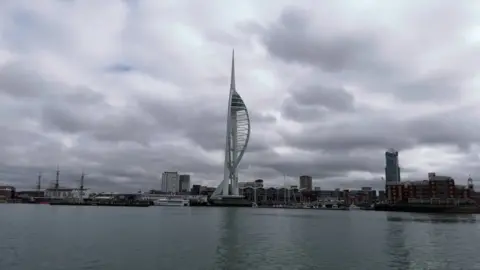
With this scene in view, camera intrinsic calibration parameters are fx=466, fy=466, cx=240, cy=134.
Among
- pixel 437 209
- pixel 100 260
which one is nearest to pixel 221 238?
pixel 100 260

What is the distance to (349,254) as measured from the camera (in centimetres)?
3653

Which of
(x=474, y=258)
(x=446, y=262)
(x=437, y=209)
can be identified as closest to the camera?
(x=446, y=262)

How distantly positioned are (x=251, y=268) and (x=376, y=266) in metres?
8.37

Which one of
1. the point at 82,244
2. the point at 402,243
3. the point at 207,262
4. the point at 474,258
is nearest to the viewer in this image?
the point at 207,262

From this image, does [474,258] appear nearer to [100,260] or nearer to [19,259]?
[100,260]

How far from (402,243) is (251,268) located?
23.2m

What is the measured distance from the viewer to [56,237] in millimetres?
46125

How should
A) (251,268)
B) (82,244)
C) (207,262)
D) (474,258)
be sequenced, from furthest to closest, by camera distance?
1. (82,244)
2. (474,258)
3. (207,262)
4. (251,268)

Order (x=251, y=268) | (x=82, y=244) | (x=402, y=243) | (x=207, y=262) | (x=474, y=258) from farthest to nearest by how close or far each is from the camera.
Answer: (x=402, y=243)
(x=82, y=244)
(x=474, y=258)
(x=207, y=262)
(x=251, y=268)

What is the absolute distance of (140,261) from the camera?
3075 centimetres

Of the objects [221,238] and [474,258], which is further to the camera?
[221,238]

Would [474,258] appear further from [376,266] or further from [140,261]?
[140,261]

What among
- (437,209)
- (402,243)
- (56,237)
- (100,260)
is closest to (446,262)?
(402,243)

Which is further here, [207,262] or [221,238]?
[221,238]
